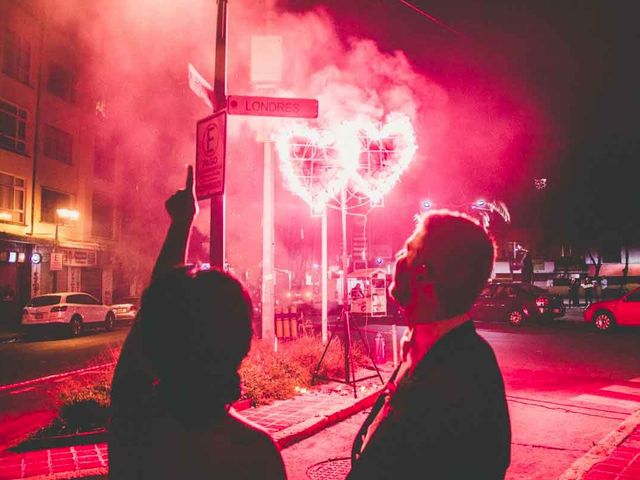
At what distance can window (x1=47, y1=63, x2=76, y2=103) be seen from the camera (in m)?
28.7

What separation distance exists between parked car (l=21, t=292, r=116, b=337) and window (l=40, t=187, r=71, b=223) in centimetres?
951

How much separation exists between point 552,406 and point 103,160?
3248cm

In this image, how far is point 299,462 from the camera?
5.27 meters

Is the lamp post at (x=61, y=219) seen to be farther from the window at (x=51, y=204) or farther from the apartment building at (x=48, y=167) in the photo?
the window at (x=51, y=204)

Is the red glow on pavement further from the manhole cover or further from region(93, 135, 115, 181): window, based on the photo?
region(93, 135, 115, 181): window

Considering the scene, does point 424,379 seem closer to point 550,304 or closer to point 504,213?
point 550,304

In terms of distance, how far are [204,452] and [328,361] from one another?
8.04 m

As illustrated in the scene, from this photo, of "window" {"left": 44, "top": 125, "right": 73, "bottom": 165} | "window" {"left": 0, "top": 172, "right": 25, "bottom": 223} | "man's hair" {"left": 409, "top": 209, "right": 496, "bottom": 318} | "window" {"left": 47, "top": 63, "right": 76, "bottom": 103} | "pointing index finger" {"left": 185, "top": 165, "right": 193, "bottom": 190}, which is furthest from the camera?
"window" {"left": 47, "top": 63, "right": 76, "bottom": 103}

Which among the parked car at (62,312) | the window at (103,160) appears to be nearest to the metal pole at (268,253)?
the parked car at (62,312)

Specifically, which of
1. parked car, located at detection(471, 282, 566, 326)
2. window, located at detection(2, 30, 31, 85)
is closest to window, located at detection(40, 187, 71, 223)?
window, located at detection(2, 30, 31, 85)

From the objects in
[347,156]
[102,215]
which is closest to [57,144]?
[102,215]

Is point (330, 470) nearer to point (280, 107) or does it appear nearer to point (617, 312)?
point (280, 107)

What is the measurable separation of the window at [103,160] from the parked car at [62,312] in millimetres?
14779

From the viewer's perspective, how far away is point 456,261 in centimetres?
168
